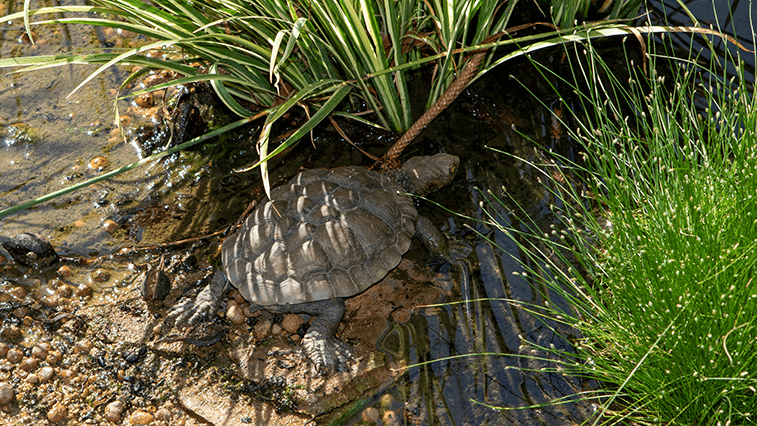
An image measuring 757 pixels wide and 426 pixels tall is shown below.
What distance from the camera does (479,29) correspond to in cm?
300

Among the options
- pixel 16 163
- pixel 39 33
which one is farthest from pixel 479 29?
pixel 39 33

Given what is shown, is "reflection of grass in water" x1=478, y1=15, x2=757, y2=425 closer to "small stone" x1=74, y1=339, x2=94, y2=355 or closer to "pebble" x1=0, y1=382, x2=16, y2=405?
"small stone" x1=74, y1=339, x2=94, y2=355

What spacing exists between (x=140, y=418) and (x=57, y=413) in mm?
435

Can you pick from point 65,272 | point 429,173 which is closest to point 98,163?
point 65,272

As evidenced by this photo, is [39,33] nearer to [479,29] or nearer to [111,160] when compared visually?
[111,160]

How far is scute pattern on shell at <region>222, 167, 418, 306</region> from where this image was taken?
2.74m

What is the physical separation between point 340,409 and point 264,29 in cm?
214

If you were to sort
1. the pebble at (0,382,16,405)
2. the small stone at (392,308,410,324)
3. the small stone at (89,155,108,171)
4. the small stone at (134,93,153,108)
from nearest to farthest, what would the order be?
the pebble at (0,382,16,405) < the small stone at (392,308,410,324) < the small stone at (89,155,108,171) < the small stone at (134,93,153,108)

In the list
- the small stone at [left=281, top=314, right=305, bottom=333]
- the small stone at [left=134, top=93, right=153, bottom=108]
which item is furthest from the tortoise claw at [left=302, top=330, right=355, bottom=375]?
the small stone at [left=134, top=93, right=153, bottom=108]

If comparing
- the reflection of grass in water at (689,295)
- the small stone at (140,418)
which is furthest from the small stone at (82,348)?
the reflection of grass in water at (689,295)

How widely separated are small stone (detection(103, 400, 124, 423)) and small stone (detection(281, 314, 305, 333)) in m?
0.91

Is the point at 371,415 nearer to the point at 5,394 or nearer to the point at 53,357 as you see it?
the point at 53,357

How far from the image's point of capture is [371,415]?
2.48 metres

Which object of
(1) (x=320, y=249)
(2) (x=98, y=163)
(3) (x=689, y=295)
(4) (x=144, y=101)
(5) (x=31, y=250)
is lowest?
(5) (x=31, y=250)
